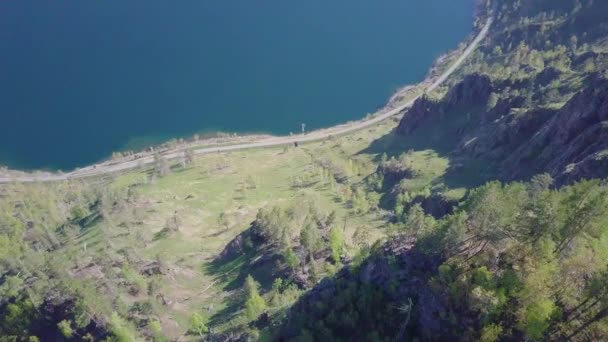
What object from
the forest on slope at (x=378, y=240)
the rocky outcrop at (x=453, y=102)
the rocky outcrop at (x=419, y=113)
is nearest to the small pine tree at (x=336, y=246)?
the forest on slope at (x=378, y=240)

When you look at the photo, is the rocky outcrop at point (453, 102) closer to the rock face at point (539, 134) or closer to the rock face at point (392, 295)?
the rock face at point (539, 134)

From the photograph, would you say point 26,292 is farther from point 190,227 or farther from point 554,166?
point 554,166

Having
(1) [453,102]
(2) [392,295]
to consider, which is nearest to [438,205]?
(2) [392,295]

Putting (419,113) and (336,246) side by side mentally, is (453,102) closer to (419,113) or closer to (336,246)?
(419,113)

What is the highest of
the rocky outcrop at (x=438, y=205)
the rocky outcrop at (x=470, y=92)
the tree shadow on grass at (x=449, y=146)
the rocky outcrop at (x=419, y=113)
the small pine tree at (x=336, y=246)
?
the rocky outcrop at (x=419, y=113)

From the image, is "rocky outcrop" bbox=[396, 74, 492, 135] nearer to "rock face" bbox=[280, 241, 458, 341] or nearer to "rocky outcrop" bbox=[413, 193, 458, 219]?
"rocky outcrop" bbox=[413, 193, 458, 219]

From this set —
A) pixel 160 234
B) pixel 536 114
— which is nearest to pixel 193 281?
pixel 160 234
